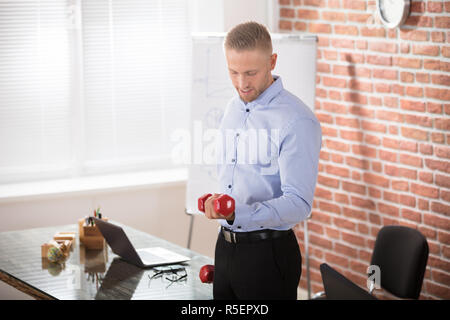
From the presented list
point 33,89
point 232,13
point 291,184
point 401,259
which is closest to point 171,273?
point 291,184

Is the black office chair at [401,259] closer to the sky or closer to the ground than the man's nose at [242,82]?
closer to the ground

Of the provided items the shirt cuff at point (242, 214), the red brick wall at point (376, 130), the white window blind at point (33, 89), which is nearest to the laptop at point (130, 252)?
the shirt cuff at point (242, 214)

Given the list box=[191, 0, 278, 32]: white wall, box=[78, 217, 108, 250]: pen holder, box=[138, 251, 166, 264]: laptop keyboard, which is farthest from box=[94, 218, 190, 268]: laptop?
box=[191, 0, 278, 32]: white wall

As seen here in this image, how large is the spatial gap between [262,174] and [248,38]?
43 cm

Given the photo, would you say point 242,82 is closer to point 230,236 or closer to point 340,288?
point 230,236

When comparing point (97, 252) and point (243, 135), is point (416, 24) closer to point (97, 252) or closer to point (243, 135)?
point (243, 135)

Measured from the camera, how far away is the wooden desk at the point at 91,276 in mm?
2611

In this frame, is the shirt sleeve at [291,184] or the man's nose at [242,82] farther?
the man's nose at [242,82]

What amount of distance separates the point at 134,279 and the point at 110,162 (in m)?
1.94

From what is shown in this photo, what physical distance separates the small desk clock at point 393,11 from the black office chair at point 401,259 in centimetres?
108

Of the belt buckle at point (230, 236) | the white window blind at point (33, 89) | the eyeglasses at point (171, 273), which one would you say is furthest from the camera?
the white window blind at point (33, 89)

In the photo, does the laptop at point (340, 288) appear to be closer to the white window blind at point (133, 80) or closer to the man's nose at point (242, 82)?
the man's nose at point (242, 82)

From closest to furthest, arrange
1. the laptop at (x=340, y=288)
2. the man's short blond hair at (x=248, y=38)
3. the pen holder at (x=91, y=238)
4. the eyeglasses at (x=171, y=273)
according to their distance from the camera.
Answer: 1. the laptop at (x=340, y=288)
2. the man's short blond hair at (x=248, y=38)
3. the eyeglasses at (x=171, y=273)
4. the pen holder at (x=91, y=238)

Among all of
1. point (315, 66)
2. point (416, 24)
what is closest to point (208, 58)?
point (315, 66)
